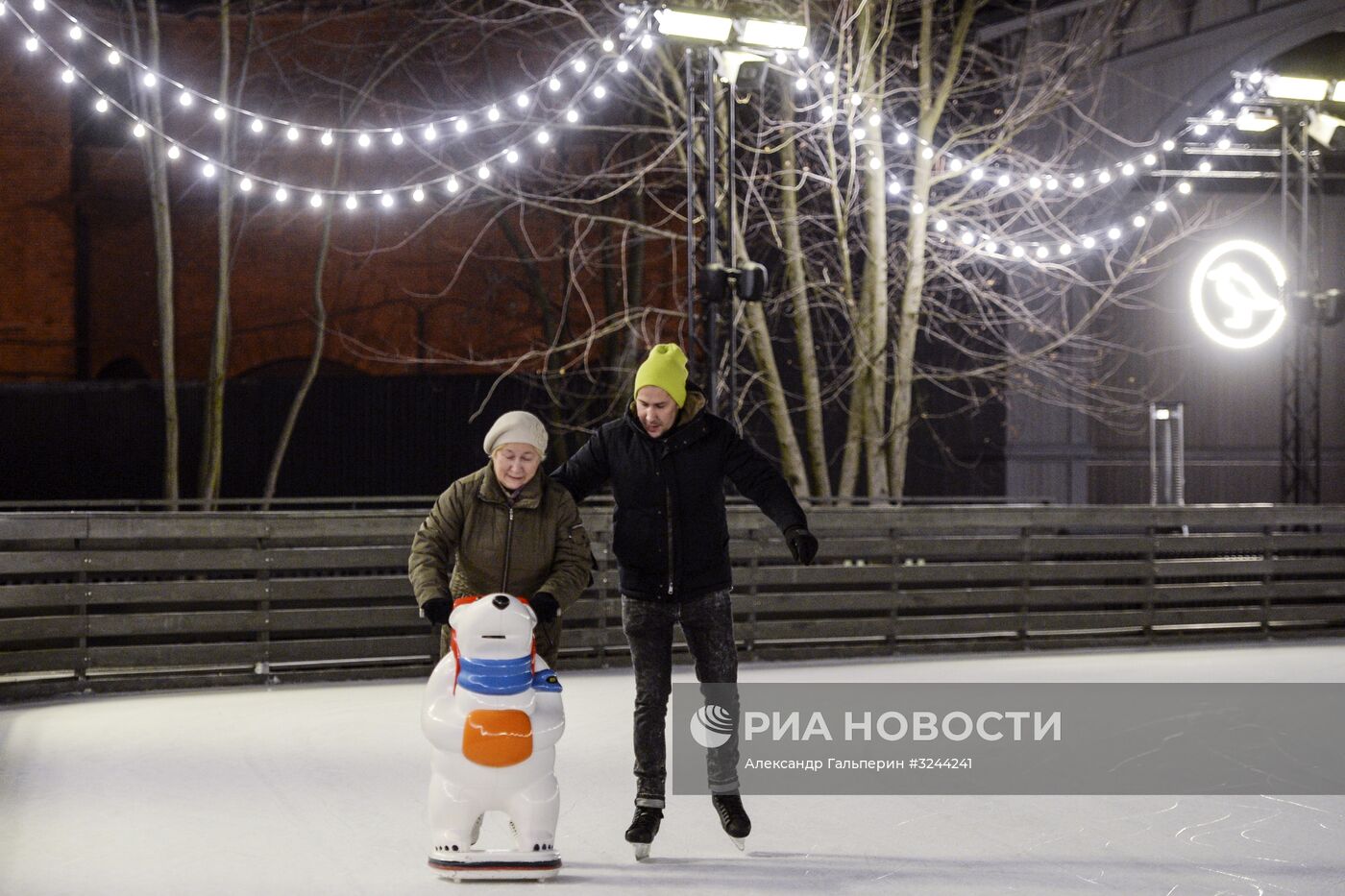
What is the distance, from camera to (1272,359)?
958 inches

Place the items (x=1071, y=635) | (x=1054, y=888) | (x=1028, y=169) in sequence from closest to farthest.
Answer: (x=1054, y=888)
(x=1071, y=635)
(x=1028, y=169)

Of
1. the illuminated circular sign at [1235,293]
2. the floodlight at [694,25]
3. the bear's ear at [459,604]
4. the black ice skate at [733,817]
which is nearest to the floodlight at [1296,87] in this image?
the floodlight at [694,25]

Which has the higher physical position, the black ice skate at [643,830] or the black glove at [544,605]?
the black glove at [544,605]

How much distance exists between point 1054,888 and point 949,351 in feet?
61.1

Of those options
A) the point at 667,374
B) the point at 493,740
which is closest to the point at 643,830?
the point at 493,740

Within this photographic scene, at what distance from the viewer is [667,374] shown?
4973 mm

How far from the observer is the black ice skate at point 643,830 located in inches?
196

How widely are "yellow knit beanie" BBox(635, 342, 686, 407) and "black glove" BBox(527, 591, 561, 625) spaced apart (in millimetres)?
765

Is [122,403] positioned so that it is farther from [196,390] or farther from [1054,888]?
[1054,888]

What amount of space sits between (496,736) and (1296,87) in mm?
11533

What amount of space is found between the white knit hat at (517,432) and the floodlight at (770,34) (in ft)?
19.4

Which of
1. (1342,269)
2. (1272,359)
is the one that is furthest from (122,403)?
(1342,269)

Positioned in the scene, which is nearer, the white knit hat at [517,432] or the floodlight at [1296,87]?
the white knit hat at [517,432]

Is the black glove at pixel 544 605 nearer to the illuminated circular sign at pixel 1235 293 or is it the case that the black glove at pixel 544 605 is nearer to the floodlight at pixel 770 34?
the floodlight at pixel 770 34
